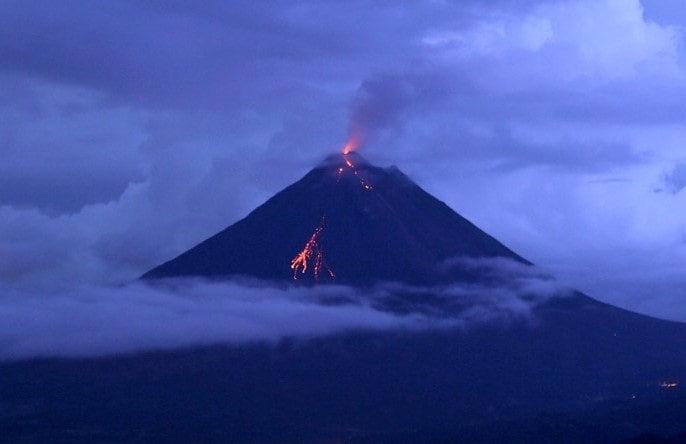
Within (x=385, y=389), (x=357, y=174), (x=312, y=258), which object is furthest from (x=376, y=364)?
(x=357, y=174)

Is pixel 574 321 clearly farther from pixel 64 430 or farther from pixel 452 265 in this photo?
pixel 64 430

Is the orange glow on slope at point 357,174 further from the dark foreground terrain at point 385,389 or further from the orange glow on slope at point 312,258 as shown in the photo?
the dark foreground terrain at point 385,389

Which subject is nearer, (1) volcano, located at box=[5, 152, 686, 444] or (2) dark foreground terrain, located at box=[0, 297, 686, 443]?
(2) dark foreground terrain, located at box=[0, 297, 686, 443]

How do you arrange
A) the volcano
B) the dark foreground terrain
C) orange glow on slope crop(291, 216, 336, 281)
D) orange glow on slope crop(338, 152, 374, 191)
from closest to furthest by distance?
the dark foreground terrain
the volcano
orange glow on slope crop(291, 216, 336, 281)
orange glow on slope crop(338, 152, 374, 191)

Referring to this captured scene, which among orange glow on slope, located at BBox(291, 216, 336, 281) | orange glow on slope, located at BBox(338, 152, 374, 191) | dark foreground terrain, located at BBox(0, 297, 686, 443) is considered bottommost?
dark foreground terrain, located at BBox(0, 297, 686, 443)

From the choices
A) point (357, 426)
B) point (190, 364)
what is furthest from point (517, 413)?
point (190, 364)

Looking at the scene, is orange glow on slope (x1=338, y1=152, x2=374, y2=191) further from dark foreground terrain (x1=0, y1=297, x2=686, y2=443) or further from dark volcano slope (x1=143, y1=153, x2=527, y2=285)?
dark foreground terrain (x1=0, y1=297, x2=686, y2=443)

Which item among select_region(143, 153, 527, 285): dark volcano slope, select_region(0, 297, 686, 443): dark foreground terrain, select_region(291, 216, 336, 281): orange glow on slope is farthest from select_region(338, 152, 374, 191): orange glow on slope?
select_region(0, 297, 686, 443): dark foreground terrain
